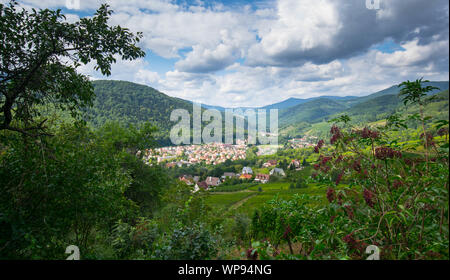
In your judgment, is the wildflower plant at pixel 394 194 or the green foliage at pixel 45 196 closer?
the wildflower plant at pixel 394 194

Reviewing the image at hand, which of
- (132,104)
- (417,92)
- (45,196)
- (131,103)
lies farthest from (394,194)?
(131,103)

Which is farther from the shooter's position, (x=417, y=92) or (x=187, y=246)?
(x=187, y=246)

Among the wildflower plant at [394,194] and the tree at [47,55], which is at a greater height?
the tree at [47,55]

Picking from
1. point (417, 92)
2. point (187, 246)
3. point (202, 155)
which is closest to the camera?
point (417, 92)

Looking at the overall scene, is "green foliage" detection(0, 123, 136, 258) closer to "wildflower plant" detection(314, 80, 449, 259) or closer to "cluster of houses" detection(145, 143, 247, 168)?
"wildflower plant" detection(314, 80, 449, 259)

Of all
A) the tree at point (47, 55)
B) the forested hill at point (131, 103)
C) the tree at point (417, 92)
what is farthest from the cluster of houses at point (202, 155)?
the tree at point (417, 92)

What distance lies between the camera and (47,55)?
3.14 metres

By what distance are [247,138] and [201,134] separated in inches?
1519

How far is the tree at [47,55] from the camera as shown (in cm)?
309

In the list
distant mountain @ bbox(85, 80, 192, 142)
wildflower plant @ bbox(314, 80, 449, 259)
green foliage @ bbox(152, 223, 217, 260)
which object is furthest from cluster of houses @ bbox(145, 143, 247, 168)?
wildflower plant @ bbox(314, 80, 449, 259)

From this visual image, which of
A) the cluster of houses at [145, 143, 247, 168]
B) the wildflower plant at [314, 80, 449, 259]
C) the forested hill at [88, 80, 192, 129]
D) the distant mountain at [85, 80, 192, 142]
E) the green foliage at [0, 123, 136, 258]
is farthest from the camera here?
the cluster of houses at [145, 143, 247, 168]

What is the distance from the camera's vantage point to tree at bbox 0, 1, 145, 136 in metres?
3.09

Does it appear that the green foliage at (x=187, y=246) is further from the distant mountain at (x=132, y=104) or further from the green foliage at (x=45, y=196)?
the distant mountain at (x=132, y=104)

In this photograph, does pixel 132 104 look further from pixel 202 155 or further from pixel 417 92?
pixel 417 92
